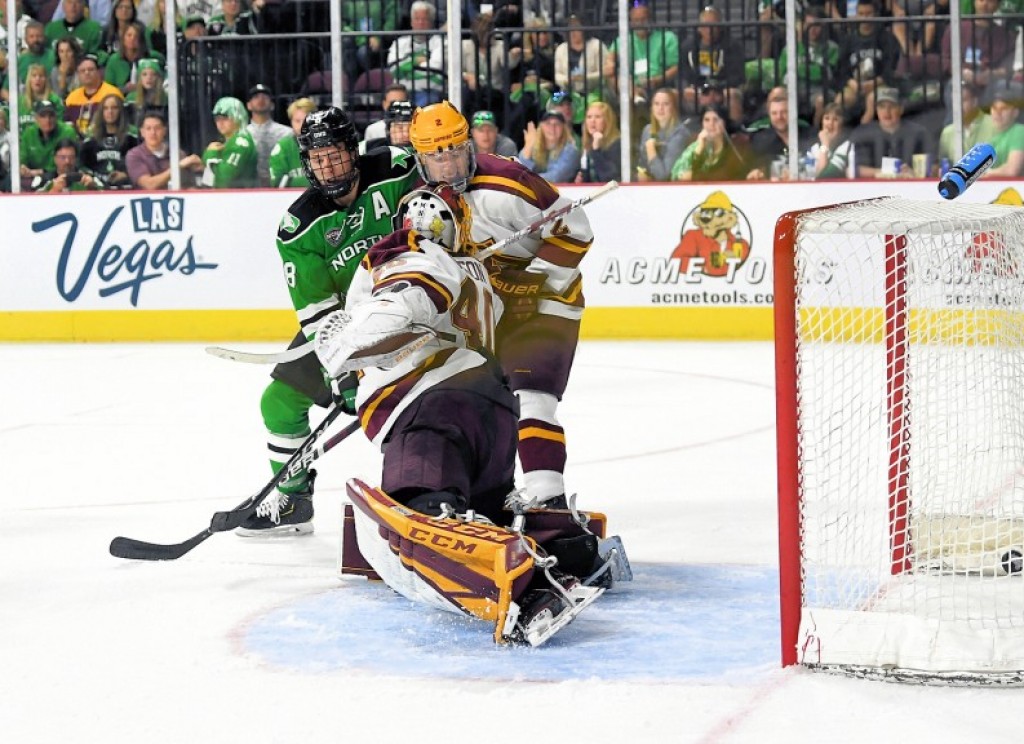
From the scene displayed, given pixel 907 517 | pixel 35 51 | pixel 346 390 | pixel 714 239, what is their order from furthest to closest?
pixel 35 51, pixel 714 239, pixel 346 390, pixel 907 517

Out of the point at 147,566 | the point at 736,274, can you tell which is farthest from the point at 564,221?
the point at 736,274

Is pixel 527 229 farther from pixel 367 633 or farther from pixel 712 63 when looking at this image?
pixel 712 63

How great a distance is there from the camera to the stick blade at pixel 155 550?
3.34 meters

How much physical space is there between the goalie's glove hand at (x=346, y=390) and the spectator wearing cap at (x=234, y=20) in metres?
5.33

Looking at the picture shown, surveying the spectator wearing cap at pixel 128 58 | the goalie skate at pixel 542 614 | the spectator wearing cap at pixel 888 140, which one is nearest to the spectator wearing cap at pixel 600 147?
the spectator wearing cap at pixel 888 140

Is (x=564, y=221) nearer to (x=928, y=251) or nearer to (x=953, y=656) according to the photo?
(x=928, y=251)

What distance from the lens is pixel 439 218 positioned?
9.41ft

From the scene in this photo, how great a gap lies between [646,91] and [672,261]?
2.86 ft

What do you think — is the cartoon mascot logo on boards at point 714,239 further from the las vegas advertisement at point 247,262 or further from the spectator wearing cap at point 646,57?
the spectator wearing cap at point 646,57

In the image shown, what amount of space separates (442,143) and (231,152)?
523cm

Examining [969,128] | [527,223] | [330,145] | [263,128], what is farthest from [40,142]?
[527,223]

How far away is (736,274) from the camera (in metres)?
7.55

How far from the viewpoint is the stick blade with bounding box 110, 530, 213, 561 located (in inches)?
132

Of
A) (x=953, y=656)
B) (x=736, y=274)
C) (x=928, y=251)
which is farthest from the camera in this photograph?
(x=736, y=274)
